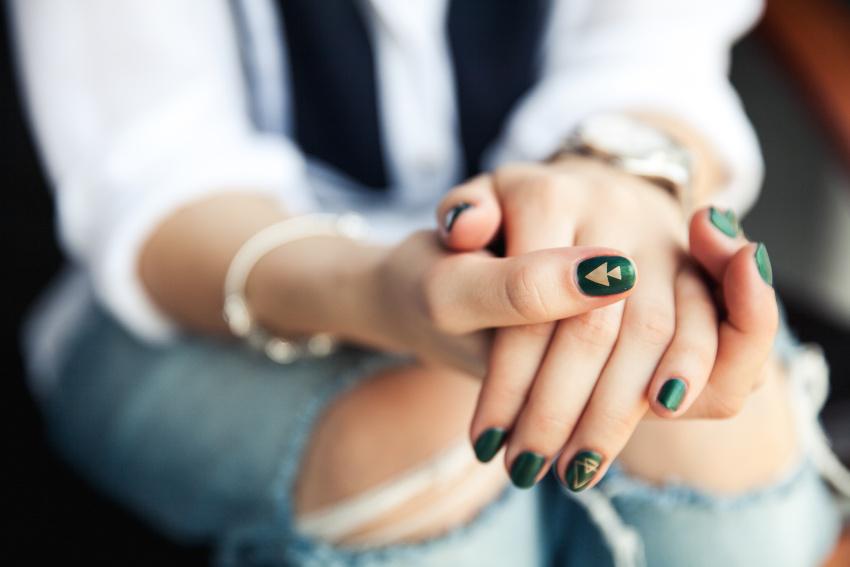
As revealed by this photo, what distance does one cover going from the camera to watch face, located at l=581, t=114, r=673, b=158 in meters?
0.48

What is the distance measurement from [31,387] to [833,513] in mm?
891

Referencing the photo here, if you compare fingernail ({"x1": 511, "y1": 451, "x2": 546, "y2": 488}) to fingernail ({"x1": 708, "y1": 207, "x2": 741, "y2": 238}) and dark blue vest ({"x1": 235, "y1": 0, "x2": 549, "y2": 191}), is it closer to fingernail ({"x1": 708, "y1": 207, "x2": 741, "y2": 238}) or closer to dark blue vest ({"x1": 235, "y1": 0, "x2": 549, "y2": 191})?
fingernail ({"x1": 708, "y1": 207, "x2": 741, "y2": 238})

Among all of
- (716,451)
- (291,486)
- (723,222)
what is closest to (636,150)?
(723,222)

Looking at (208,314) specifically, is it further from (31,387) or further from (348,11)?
(31,387)

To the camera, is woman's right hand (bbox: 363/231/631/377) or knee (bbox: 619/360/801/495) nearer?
woman's right hand (bbox: 363/231/631/377)

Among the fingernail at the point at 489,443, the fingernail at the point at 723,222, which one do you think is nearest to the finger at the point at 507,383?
the fingernail at the point at 489,443

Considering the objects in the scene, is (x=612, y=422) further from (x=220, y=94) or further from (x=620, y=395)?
(x=220, y=94)

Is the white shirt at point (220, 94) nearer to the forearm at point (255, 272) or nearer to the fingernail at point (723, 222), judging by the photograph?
the forearm at point (255, 272)

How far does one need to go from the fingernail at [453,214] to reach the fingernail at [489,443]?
4.4 inches

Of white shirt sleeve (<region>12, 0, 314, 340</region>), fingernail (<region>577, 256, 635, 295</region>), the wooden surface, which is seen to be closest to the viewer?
fingernail (<region>577, 256, 635, 295</region>)

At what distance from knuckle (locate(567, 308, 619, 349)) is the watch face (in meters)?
0.16

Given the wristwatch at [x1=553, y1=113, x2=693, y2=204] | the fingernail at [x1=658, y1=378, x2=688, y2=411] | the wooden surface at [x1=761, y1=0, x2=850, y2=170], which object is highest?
the wristwatch at [x1=553, y1=113, x2=693, y2=204]

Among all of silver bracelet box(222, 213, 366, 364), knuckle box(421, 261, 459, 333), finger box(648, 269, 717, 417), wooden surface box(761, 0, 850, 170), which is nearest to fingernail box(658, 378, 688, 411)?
finger box(648, 269, 717, 417)

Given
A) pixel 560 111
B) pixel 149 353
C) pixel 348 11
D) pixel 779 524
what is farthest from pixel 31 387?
pixel 779 524
